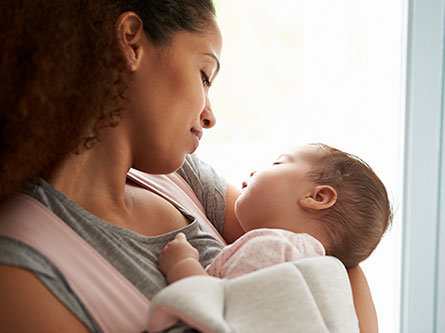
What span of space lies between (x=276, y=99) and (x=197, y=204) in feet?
5.05

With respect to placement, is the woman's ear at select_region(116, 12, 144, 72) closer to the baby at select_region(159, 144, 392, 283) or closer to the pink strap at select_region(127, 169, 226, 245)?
the pink strap at select_region(127, 169, 226, 245)

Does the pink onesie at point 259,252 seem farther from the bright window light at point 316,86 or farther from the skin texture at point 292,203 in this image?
the bright window light at point 316,86

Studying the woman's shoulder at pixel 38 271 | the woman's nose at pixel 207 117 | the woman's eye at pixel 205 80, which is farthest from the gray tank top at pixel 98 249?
the woman's eye at pixel 205 80

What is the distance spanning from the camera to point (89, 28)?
0.94 m

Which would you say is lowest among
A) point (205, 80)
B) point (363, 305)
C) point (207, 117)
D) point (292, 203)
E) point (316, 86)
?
point (363, 305)

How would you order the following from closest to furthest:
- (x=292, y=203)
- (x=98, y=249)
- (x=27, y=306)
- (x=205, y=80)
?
(x=27, y=306), (x=98, y=249), (x=205, y=80), (x=292, y=203)

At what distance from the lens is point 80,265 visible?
2.82 feet

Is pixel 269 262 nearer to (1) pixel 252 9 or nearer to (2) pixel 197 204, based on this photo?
(2) pixel 197 204

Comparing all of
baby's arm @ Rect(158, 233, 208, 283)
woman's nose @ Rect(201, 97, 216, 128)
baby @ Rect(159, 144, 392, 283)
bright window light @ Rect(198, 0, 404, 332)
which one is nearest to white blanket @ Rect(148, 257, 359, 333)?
baby's arm @ Rect(158, 233, 208, 283)

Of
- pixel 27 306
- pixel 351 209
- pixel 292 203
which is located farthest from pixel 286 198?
pixel 27 306

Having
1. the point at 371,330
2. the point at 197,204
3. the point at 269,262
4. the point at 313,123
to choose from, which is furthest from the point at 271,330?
the point at 313,123

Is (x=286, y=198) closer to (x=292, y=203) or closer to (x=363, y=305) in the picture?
(x=292, y=203)

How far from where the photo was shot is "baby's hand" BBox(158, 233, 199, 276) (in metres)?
1.00

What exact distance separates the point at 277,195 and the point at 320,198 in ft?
0.40
